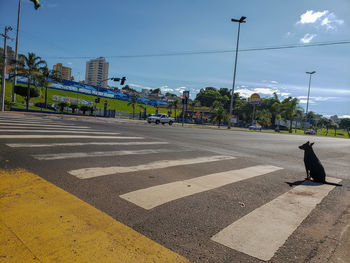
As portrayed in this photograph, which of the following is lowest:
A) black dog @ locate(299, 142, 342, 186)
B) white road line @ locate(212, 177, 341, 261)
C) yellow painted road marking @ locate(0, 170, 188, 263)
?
yellow painted road marking @ locate(0, 170, 188, 263)

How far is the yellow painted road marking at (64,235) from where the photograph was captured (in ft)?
6.25

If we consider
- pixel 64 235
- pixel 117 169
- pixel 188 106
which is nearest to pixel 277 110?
pixel 188 106

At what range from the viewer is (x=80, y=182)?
3.71m

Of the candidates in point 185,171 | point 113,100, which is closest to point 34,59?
point 185,171

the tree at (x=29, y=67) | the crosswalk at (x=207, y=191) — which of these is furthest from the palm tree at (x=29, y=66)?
the crosswalk at (x=207, y=191)

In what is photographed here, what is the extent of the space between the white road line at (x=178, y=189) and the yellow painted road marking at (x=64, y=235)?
2.08 feet

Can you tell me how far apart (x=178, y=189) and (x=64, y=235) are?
1966mm

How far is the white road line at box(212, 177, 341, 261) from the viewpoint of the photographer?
7.39 ft

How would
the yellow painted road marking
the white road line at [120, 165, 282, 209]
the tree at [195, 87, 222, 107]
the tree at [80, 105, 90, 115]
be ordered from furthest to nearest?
the tree at [195, 87, 222, 107] < the tree at [80, 105, 90, 115] < the white road line at [120, 165, 282, 209] < the yellow painted road marking

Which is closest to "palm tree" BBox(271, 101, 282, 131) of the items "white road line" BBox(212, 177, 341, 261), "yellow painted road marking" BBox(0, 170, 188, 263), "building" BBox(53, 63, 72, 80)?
"white road line" BBox(212, 177, 341, 261)

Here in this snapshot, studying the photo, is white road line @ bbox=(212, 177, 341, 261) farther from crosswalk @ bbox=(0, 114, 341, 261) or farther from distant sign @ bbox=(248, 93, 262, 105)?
distant sign @ bbox=(248, 93, 262, 105)

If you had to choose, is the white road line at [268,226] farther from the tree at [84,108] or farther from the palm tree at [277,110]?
the palm tree at [277,110]

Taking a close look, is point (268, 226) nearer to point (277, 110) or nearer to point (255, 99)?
point (255, 99)

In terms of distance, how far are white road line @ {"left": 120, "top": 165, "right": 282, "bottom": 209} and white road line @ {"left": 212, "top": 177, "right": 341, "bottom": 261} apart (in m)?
1.00
